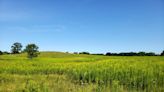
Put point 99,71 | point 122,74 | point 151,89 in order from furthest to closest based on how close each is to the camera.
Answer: point 99,71 → point 122,74 → point 151,89

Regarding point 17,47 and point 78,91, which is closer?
point 78,91

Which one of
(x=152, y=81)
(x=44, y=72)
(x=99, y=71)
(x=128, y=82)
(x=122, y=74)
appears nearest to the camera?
(x=152, y=81)

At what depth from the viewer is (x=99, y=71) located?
647 inches

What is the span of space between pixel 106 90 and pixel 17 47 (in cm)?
12385

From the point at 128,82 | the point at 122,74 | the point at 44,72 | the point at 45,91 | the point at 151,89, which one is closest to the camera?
the point at 45,91

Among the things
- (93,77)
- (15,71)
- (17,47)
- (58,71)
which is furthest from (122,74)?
(17,47)

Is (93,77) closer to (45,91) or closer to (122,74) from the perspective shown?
(122,74)

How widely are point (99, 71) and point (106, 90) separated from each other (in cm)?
605

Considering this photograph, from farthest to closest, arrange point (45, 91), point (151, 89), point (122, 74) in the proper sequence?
point (122, 74), point (151, 89), point (45, 91)

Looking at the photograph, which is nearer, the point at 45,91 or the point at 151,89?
the point at 45,91

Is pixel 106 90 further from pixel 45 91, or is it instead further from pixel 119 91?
pixel 45 91

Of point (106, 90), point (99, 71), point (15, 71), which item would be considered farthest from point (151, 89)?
point (15, 71)

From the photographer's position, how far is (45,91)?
392 inches

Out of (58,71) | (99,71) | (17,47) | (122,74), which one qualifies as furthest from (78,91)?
(17,47)
